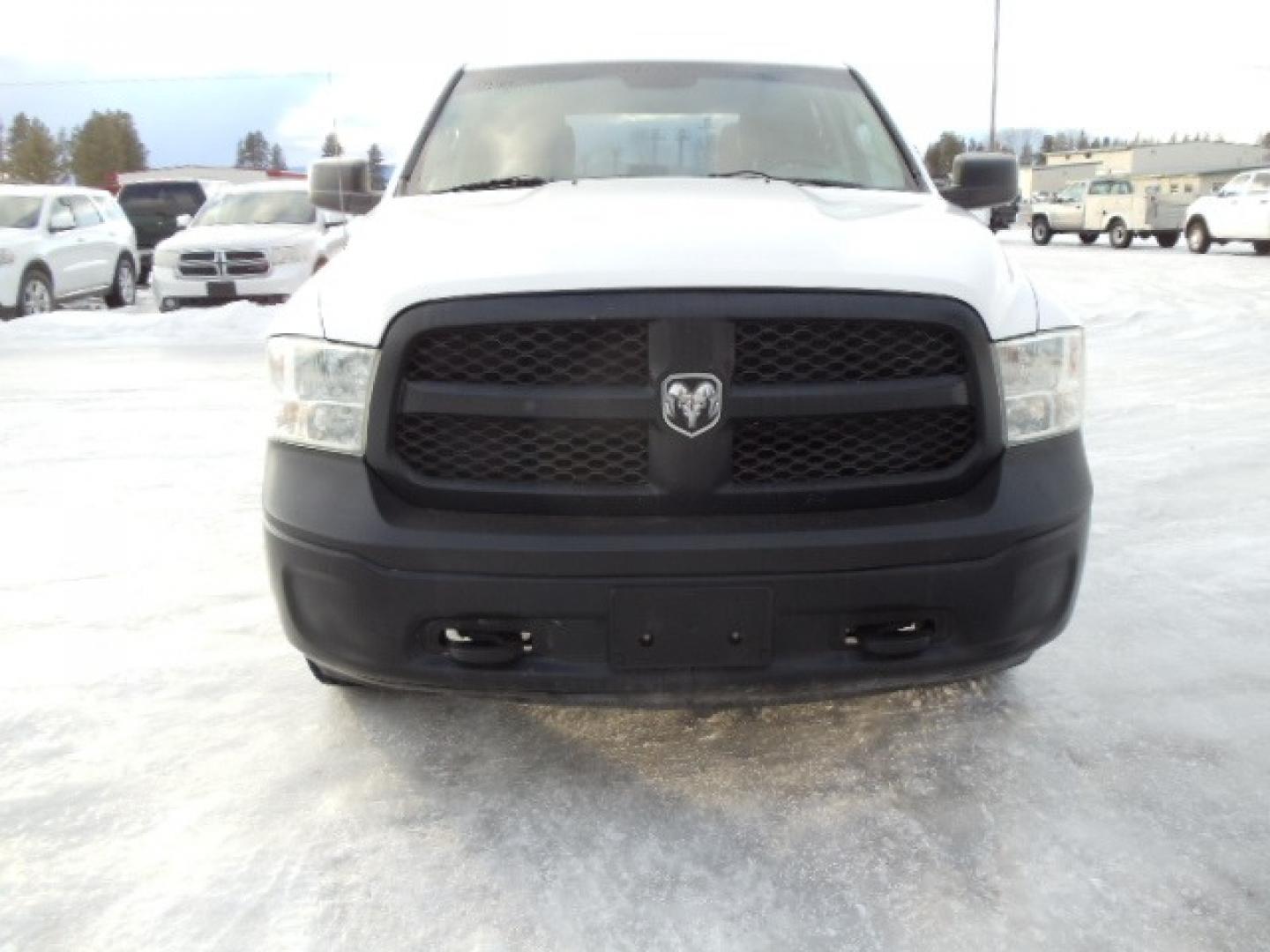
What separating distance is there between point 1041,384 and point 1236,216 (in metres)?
24.0

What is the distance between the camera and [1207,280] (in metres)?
16.3

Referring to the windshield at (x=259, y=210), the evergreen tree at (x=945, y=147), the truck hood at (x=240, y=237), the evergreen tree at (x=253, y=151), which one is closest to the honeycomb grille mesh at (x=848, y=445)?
the truck hood at (x=240, y=237)

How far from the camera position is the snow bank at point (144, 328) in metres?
11.1

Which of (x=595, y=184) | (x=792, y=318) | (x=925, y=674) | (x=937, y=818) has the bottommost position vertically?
(x=937, y=818)

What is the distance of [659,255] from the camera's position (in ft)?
7.38

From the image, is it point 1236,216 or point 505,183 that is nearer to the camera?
point 505,183

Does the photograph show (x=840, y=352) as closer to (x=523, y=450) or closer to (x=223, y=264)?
(x=523, y=450)

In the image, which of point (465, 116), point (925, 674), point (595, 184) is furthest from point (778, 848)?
point (465, 116)

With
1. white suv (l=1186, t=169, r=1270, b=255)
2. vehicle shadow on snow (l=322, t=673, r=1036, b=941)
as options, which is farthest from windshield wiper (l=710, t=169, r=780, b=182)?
white suv (l=1186, t=169, r=1270, b=255)

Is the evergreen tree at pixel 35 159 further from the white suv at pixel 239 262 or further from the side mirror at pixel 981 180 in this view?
the side mirror at pixel 981 180

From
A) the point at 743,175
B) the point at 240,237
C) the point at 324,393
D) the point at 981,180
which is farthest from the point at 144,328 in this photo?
the point at 324,393

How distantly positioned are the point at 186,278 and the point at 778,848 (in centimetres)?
1190

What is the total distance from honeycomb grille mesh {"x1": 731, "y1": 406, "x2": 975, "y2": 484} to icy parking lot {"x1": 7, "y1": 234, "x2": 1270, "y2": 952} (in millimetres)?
719

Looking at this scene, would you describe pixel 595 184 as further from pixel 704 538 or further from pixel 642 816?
pixel 642 816
